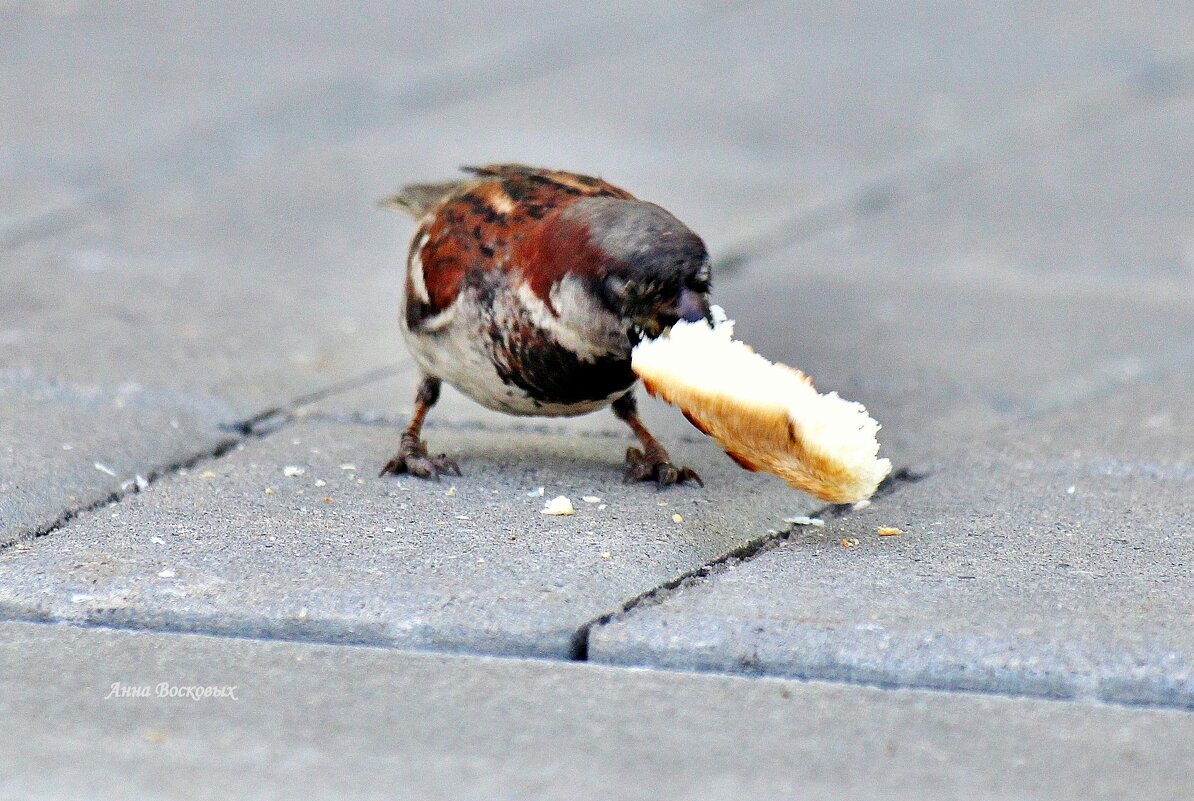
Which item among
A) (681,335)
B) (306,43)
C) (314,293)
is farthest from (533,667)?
(306,43)

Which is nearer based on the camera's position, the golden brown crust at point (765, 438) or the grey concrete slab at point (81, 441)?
the golden brown crust at point (765, 438)

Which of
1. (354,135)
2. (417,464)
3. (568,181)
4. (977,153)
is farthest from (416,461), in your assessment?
(977,153)

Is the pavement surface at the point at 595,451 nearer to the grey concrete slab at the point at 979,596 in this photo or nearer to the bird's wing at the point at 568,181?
the grey concrete slab at the point at 979,596

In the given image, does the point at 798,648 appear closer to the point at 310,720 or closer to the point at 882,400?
the point at 310,720

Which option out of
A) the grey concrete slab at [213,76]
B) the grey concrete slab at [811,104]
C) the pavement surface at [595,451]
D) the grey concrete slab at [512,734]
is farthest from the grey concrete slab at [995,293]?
the grey concrete slab at [213,76]

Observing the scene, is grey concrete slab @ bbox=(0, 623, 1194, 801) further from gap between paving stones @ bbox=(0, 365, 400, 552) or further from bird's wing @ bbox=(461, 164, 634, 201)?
bird's wing @ bbox=(461, 164, 634, 201)
